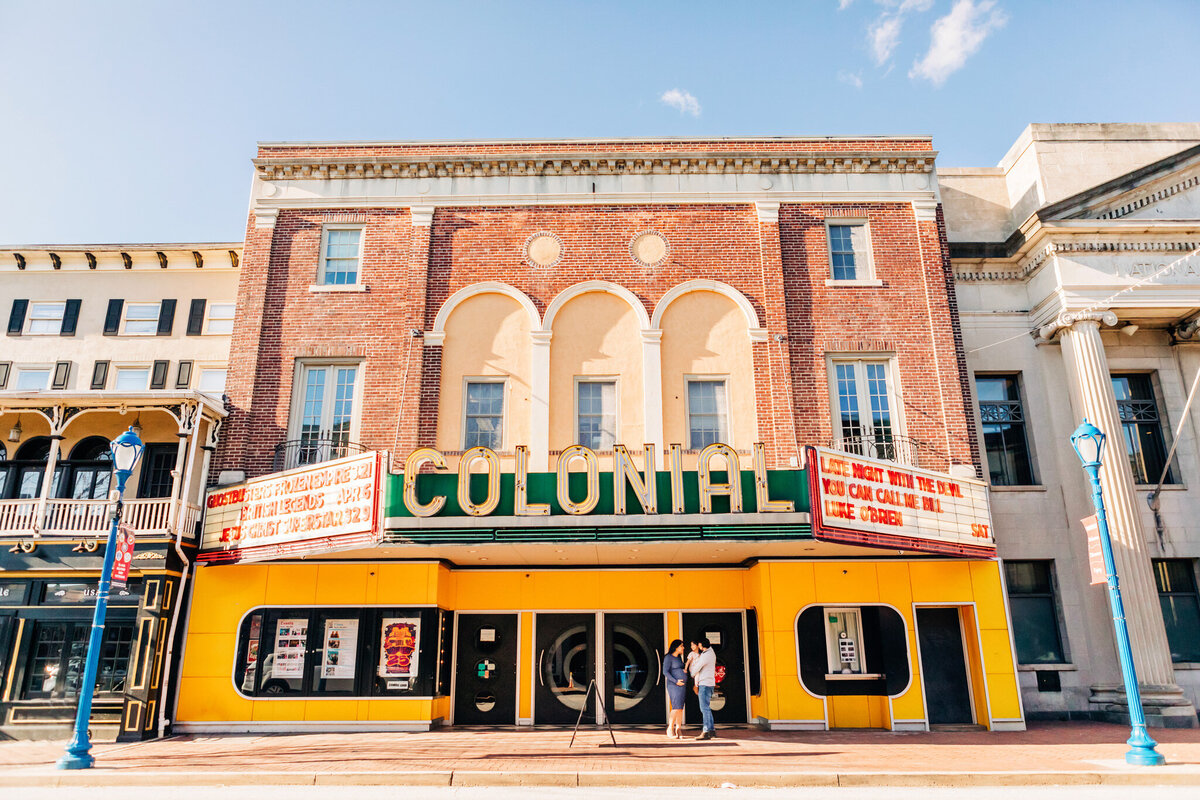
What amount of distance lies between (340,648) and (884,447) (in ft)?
41.8

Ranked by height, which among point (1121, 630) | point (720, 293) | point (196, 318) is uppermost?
point (196, 318)

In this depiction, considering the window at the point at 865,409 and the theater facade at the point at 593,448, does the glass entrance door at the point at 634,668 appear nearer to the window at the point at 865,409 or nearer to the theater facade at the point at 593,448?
the theater facade at the point at 593,448

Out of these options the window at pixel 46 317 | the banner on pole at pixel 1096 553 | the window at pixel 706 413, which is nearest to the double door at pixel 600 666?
the window at pixel 706 413

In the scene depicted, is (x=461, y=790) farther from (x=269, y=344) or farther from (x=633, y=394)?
(x=269, y=344)

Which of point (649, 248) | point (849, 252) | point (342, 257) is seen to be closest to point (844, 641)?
point (849, 252)

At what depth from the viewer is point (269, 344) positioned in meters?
18.5

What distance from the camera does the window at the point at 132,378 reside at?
21062 mm

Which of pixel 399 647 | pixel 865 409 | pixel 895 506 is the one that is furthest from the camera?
pixel 865 409

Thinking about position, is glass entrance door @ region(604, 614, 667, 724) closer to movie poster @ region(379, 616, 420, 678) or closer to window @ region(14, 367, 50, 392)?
movie poster @ region(379, 616, 420, 678)

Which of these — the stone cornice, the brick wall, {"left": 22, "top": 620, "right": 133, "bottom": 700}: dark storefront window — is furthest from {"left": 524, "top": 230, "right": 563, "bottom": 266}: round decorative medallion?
{"left": 22, "top": 620, "right": 133, "bottom": 700}: dark storefront window

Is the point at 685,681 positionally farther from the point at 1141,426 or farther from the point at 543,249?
the point at 1141,426

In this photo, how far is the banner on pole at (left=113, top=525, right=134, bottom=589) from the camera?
13.8 metres

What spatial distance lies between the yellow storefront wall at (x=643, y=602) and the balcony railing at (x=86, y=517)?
4.45ft

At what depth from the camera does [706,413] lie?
17.9 meters
